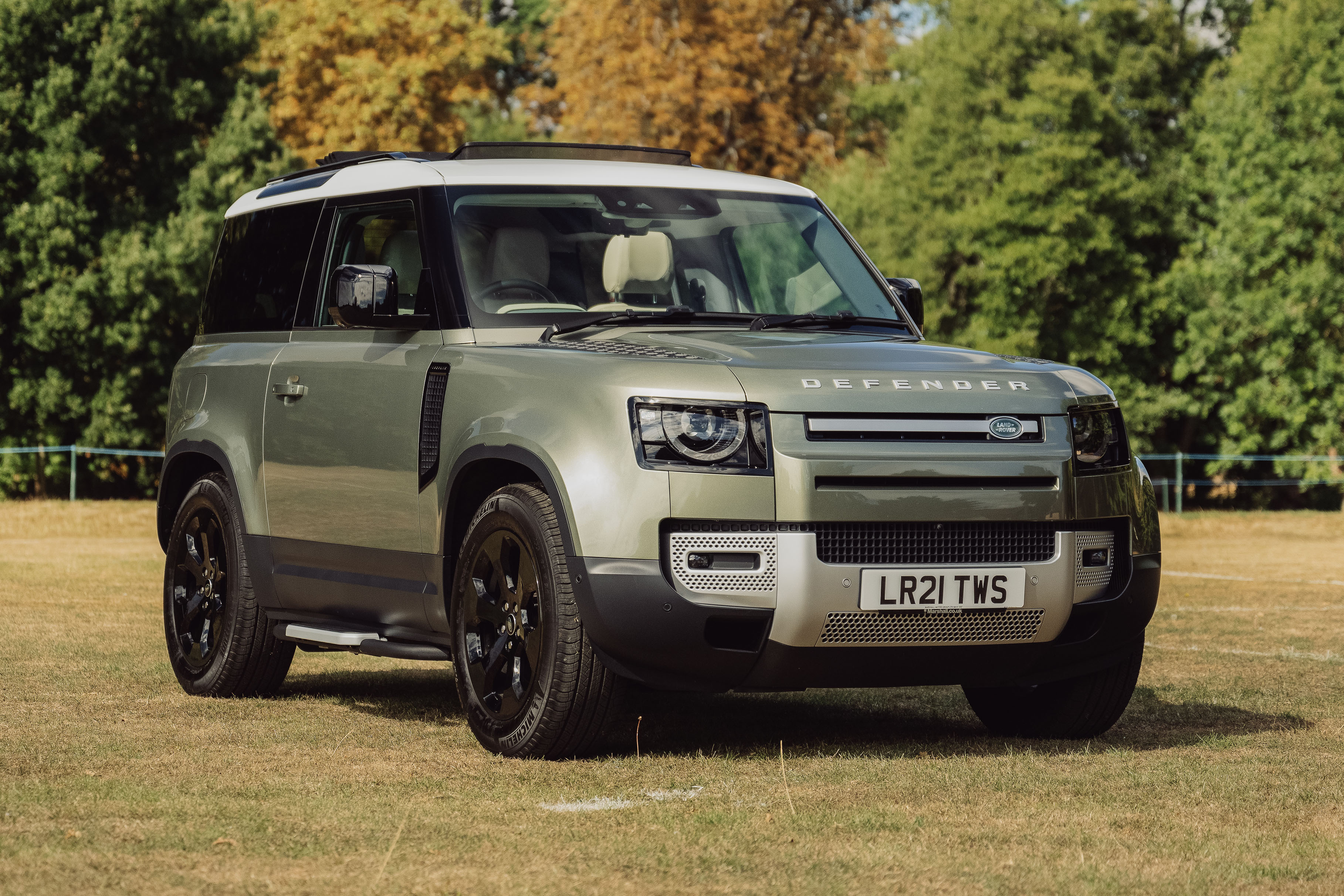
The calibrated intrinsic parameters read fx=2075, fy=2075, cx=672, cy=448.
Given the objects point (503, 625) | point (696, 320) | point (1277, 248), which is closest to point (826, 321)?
point (696, 320)

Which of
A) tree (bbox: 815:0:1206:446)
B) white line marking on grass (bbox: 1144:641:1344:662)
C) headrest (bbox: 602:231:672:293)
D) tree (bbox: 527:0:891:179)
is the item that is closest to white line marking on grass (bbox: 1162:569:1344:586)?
white line marking on grass (bbox: 1144:641:1344:662)

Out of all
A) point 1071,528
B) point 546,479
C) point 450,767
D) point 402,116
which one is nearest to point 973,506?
point 1071,528

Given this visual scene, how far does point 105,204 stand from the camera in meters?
40.1

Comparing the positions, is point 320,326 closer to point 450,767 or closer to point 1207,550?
point 450,767

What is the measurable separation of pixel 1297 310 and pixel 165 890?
4429 centimetres

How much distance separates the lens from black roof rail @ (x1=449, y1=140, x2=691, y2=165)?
8414 mm

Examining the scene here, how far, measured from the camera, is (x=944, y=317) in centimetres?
5050

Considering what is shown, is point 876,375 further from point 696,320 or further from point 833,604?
point 696,320

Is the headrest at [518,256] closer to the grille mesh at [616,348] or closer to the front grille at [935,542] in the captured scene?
the grille mesh at [616,348]

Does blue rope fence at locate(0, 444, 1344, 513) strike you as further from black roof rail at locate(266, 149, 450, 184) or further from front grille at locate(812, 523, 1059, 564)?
front grille at locate(812, 523, 1059, 564)

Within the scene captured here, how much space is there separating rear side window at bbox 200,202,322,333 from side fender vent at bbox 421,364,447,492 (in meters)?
1.51

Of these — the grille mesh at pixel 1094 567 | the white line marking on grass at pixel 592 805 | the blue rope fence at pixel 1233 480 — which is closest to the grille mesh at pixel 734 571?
the white line marking on grass at pixel 592 805

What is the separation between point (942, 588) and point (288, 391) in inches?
120

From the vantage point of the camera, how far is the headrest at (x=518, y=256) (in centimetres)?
776
